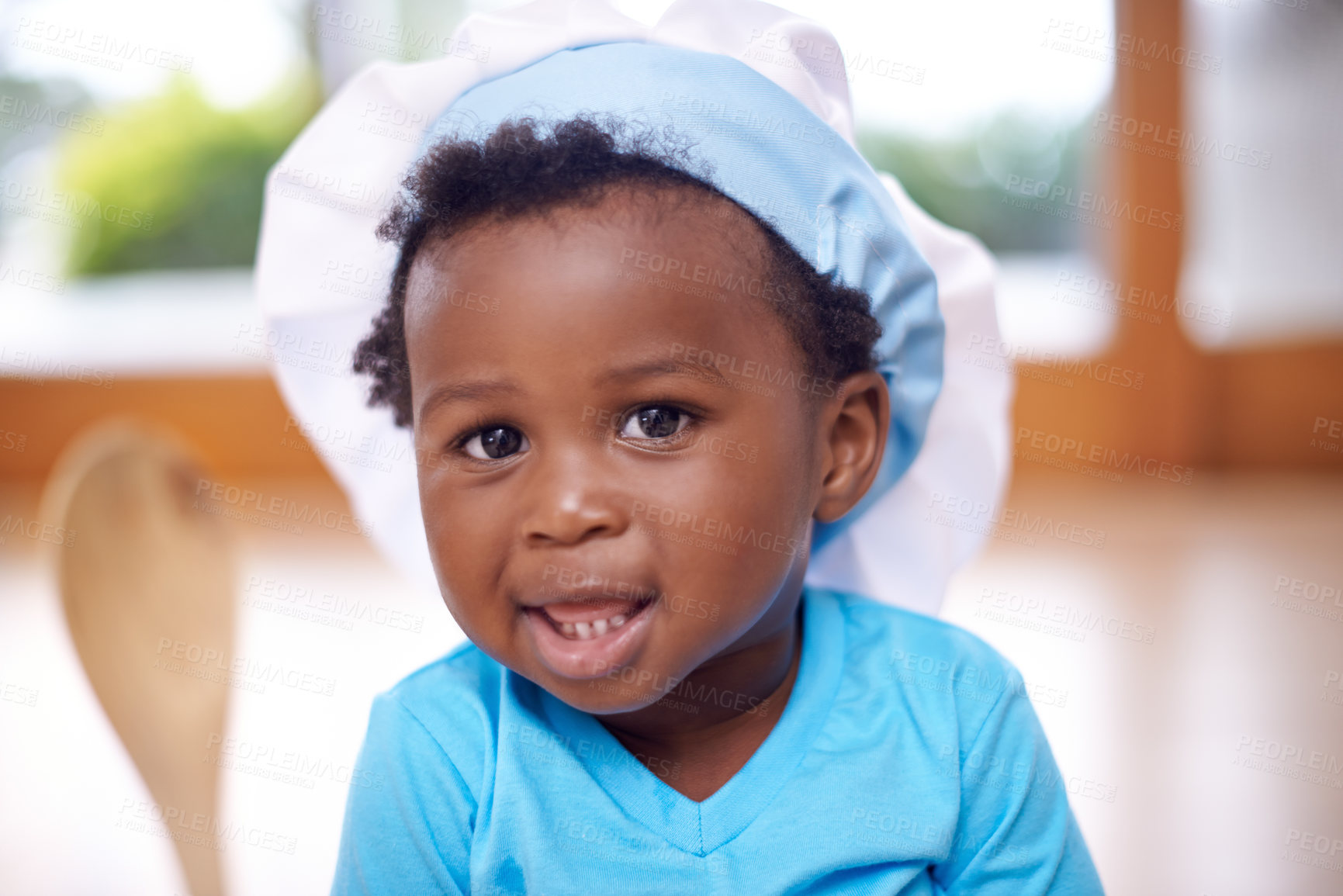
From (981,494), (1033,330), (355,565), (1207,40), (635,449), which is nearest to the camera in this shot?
(635,449)

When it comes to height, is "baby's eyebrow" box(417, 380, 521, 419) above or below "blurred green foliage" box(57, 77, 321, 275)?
below

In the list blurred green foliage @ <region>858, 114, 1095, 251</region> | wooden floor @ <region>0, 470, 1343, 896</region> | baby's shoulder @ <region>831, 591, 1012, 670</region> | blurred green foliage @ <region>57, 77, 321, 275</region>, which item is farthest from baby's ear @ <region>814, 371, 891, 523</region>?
blurred green foliage @ <region>57, 77, 321, 275</region>

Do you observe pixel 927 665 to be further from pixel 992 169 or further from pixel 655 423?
pixel 992 169

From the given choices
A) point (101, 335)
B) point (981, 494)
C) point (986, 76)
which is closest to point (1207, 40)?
point (986, 76)

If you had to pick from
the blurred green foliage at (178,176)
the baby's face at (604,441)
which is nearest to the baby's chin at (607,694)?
the baby's face at (604,441)

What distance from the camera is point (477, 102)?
2.53 ft

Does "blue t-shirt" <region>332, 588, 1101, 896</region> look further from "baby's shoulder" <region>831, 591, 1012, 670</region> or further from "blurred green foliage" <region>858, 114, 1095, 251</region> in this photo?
"blurred green foliage" <region>858, 114, 1095, 251</region>

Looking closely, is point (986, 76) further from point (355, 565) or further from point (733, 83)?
point (733, 83)

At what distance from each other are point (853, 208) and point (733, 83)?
0.39 ft

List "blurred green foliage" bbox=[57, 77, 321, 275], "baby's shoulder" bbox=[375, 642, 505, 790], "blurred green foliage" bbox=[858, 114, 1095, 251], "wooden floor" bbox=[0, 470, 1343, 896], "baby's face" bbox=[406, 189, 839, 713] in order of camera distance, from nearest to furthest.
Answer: "baby's face" bbox=[406, 189, 839, 713]
"baby's shoulder" bbox=[375, 642, 505, 790]
"wooden floor" bbox=[0, 470, 1343, 896]
"blurred green foliage" bbox=[858, 114, 1095, 251]
"blurred green foliage" bbox=[57, 77, 321, 275]

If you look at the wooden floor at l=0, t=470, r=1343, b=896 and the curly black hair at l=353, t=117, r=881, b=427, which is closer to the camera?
the curly black hair at l=353, t=117, r=881, b=427

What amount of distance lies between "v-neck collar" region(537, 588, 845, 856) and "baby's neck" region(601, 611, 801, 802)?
0.06ft

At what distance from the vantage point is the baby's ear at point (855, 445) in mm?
809

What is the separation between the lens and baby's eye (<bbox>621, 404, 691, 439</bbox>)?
0.69 m
